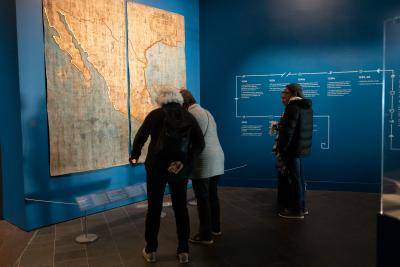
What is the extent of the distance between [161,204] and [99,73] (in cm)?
228

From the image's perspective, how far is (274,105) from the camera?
5.92 meters

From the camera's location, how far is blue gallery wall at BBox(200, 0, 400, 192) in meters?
5.54

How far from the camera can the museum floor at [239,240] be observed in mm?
3230

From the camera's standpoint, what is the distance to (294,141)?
432 centimetres

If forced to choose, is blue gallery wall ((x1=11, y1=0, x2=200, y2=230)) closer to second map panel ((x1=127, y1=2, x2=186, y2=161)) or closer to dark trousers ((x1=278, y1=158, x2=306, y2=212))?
second map panel ((x1=127, y1=2, x2=186, y2=161))

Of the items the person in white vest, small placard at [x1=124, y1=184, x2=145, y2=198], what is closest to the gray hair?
the person in white vest

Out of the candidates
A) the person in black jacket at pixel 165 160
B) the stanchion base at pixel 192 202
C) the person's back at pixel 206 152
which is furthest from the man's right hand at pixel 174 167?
the stanchion base at pixel 192 202

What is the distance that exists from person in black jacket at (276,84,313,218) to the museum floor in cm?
26

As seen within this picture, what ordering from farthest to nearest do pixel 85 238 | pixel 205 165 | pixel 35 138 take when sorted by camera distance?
pixel 35 138
pixel 85 238
pixel 205 165

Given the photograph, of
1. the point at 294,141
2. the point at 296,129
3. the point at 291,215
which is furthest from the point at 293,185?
the point at 296,129

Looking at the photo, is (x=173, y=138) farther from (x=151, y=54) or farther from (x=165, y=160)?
(x=151, y=54)

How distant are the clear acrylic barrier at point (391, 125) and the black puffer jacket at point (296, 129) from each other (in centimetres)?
213

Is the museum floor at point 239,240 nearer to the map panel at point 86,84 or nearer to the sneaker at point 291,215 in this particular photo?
the sneaker at point 291,215

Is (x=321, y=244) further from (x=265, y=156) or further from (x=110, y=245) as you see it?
(x=265, y=156)
